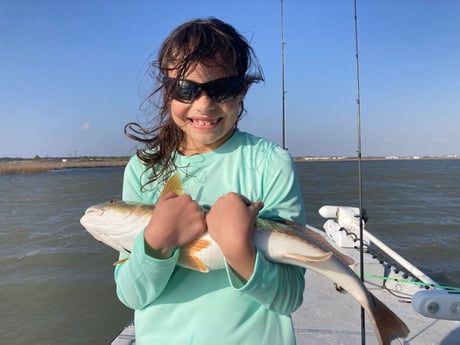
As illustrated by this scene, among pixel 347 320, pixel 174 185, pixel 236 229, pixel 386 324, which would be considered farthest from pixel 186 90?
pixel 347 320

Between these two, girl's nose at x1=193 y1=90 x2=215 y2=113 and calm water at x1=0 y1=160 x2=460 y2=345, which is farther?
calm water at x1=0 y1=160 x2=460 y2=345

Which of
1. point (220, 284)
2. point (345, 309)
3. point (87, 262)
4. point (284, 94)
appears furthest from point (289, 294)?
point (87, 262)

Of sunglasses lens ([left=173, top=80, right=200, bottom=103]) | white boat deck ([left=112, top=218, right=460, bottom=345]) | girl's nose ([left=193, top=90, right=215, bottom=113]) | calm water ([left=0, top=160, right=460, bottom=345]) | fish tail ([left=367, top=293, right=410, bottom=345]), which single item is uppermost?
sunglasses lens ([left=173, top=80, right=200, bottom=103])

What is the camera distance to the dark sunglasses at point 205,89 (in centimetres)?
159

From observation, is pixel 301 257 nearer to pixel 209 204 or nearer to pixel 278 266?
pixel 278 266

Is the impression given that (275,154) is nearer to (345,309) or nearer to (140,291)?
(140,291)

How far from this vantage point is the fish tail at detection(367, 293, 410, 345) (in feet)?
5.41

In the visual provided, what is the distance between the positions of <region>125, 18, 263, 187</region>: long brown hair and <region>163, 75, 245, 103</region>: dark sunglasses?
0.04 m

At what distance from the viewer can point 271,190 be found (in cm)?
157

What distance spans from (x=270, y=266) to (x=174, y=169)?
0.70 m

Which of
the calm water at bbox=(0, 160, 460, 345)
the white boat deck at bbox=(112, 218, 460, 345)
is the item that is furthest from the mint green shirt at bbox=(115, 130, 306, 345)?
the calm water at bbox=(0, 160, 460, 345)

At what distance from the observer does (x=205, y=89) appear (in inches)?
62.4

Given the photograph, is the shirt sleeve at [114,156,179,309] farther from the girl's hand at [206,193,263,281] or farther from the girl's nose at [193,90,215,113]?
the girl's nose at [193,90,215,113]

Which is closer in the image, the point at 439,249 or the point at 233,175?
the point at 233,175
